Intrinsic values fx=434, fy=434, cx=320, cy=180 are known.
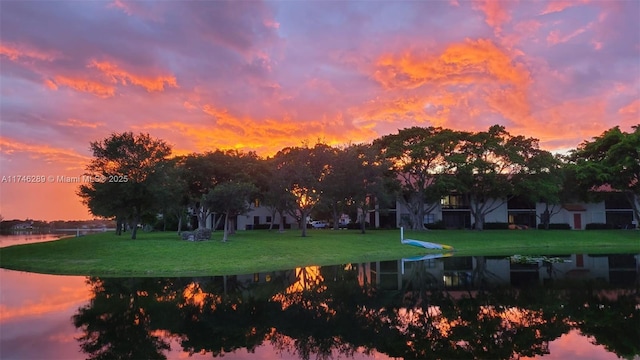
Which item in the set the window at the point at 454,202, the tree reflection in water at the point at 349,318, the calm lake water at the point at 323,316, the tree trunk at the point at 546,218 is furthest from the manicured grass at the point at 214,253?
the window at the point at 454,202

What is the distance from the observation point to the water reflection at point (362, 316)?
33.8ft

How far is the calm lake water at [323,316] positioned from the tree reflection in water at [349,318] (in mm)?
46

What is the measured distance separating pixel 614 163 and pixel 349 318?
53601 millimetres

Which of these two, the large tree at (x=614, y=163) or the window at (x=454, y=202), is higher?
the large tree at (x=614, y=163)

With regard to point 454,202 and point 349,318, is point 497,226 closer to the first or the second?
point 454,202

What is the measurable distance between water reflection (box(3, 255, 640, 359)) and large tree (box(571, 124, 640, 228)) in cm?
3536

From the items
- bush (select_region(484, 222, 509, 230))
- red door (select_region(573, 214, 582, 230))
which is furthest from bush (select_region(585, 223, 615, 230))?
bush (select_region(484, 222, 509, 230))

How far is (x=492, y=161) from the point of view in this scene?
163 feet

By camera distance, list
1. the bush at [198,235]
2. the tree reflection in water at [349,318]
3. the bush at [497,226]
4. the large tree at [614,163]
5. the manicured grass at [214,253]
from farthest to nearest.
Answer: the bush at [497,226] < the large tree at [614,163] < the bush at [198,235] < the manicured grass at [214,253] < the tree reflection in water at [349,318]

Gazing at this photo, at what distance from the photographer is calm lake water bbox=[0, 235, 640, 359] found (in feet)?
33.4

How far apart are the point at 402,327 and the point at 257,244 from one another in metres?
21.9

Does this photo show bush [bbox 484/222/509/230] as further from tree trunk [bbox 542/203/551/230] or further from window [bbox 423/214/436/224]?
window [bbox 423/214/436/224]

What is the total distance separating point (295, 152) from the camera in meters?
52.5

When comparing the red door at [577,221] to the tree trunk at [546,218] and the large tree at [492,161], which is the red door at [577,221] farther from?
the large tree at [492,161]
